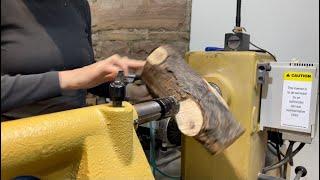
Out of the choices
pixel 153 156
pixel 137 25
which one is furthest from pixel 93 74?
pixel 137 25

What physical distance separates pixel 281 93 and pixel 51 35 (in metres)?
0.69

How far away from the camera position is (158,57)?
84cm

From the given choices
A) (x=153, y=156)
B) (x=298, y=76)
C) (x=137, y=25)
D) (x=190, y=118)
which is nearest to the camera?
(x=190, y=118)

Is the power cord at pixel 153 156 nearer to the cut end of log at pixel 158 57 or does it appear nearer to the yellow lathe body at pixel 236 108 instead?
the yellow lathe body at pixel 236 108

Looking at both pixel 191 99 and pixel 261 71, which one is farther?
pixel 261 71


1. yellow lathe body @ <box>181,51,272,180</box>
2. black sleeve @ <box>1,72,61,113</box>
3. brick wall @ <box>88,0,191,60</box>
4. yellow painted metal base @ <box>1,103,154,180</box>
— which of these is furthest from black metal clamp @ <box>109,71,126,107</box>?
brick wall @ <box>88,0,191,60</box>

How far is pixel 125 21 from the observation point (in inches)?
62.1

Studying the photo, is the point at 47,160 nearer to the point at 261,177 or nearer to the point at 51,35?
the point at 51,35

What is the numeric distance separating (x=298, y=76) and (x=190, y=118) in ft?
1.38

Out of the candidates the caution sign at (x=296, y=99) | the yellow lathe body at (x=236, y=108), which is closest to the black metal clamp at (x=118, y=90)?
the yellow lathe body at (x=236, y=108)

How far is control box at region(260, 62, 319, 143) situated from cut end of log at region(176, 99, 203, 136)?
36cm

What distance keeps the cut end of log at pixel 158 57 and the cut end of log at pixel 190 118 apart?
0.40ft

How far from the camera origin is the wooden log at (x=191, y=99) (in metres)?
0.80

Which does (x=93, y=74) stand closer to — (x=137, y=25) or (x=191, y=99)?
(x=191, y=99)
